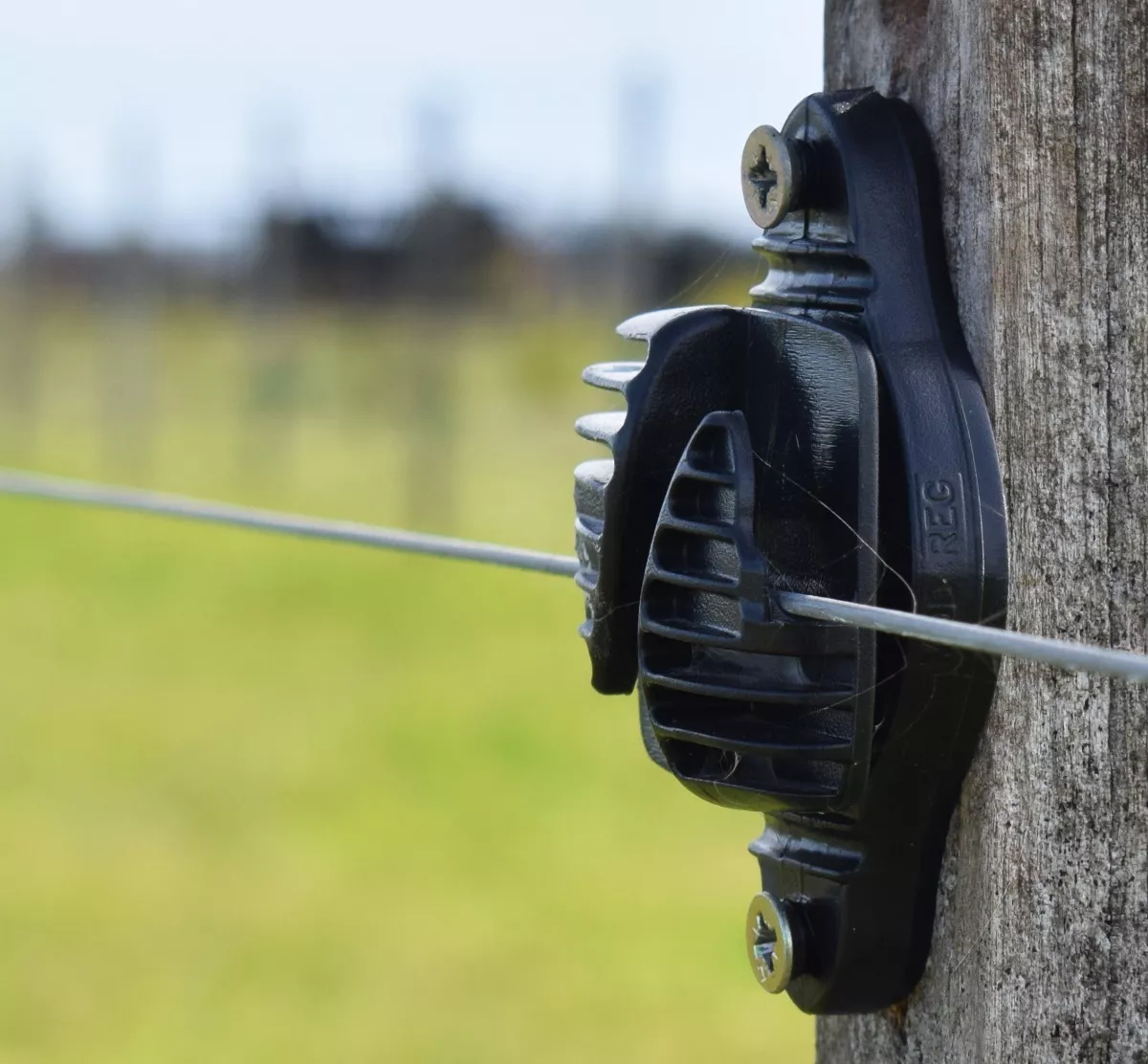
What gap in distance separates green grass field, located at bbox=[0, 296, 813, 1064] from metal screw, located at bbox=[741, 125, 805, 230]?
351cm

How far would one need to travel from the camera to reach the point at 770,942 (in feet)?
3.01

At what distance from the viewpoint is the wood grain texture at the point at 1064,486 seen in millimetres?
765

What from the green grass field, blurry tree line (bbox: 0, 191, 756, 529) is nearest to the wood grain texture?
the green grass field

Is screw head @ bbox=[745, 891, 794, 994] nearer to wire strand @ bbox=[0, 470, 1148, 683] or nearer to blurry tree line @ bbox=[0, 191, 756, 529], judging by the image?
wire strand @ bbox=[0, 470, 1148, 683]

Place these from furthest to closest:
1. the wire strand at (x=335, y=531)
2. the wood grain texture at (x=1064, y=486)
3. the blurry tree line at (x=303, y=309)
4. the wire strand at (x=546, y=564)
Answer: the blurry tree line at (x=303, y=309) → the wire strand at (x=335, y=531) → the wood grain texture at (x=1064, y=486) → the wire strand at (x=546, y=564)

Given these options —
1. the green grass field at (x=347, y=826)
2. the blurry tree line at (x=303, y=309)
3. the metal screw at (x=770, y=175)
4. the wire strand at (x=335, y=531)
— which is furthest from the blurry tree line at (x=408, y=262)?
the metal screw at (x=770, y=175)

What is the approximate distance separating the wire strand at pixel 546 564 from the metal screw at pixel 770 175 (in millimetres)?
215

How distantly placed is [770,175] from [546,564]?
1.16 ft

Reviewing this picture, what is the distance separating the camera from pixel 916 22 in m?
0.85

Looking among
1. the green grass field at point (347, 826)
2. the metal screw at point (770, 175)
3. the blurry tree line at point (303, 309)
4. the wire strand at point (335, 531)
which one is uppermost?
the metal screw at point (770, 175)

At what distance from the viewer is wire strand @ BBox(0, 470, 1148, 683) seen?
66 cm

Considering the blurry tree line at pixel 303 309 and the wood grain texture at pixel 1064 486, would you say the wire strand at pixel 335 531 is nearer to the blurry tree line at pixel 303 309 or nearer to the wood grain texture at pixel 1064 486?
the wood grain texture at pixel 1064 486

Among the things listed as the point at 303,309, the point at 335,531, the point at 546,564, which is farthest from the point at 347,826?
the point at 303,309

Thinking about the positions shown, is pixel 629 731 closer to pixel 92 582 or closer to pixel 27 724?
pixel 27 724
